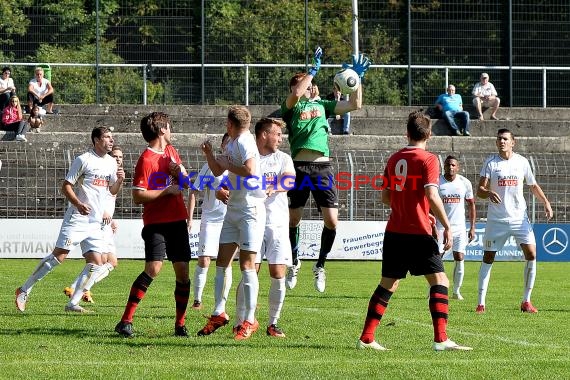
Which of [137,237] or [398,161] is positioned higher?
[398,161]

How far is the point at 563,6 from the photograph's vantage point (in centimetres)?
3288

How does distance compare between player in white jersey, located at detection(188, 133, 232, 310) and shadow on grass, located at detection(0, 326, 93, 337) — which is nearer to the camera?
shadow on grass, located at detection(0, 326, 93, 337)

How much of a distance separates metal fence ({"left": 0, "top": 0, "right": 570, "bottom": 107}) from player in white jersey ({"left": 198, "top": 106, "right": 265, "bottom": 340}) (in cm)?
2013

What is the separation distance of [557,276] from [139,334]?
1296 centimetres

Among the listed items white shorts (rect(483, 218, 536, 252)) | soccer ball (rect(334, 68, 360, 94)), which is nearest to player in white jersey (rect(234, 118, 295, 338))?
soccer ball (rect(334, 68, 360, 94))

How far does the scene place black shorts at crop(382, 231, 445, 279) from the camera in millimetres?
10445

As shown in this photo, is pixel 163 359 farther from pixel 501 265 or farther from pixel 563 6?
pixel 563 6

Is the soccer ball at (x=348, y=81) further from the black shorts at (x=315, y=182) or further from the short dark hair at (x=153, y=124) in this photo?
the short dark hair at (x=153, y=124)

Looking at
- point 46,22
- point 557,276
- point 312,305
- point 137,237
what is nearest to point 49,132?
point 46,22

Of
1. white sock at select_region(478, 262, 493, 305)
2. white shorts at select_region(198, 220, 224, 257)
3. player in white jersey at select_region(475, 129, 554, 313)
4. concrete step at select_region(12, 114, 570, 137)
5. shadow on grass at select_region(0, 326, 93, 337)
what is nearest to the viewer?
shadow on grass at select_region(0, 326, 93, 337)

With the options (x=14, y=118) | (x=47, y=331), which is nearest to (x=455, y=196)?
(x=47, y=331)

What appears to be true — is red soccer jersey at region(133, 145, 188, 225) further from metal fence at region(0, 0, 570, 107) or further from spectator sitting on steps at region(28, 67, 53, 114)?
metal fence at region(0, 0, 570, 107)

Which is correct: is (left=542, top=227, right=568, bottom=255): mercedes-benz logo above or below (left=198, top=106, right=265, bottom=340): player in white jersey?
below

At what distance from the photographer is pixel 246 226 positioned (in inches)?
433
